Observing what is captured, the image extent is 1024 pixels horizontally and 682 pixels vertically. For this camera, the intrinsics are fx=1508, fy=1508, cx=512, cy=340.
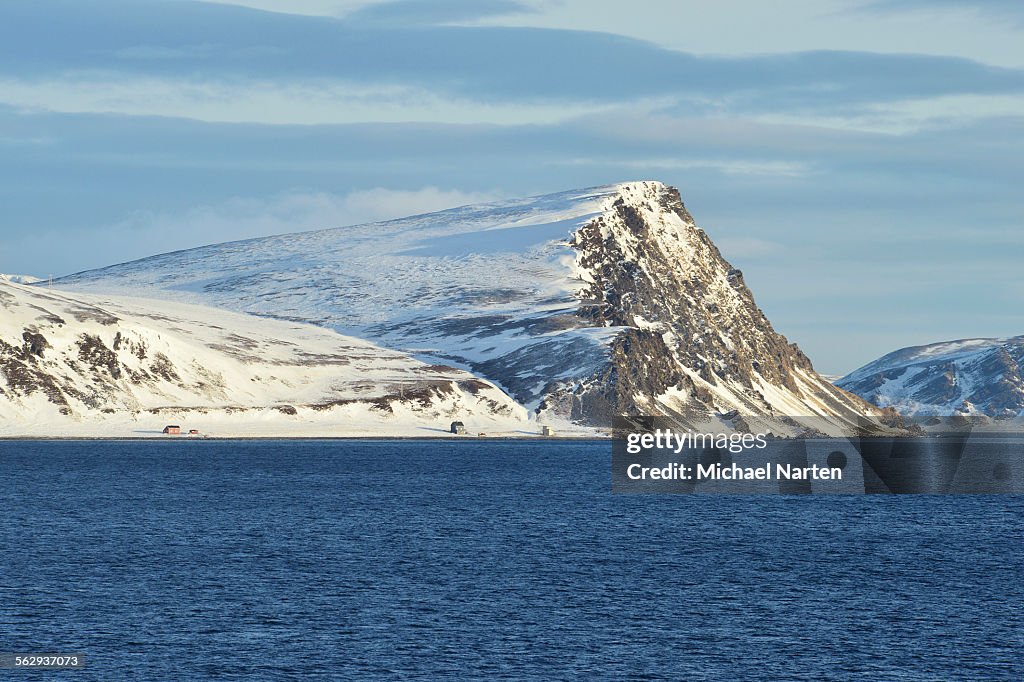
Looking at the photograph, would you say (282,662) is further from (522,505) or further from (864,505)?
(864,505)

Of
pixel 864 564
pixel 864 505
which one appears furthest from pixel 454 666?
pixel 864 505

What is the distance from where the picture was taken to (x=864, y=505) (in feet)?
560

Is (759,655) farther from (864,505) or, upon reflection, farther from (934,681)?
(864,505)

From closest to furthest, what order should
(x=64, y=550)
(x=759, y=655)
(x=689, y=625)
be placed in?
(x=759, y=655) < (x=689, y=625) < (x=64, y=550)

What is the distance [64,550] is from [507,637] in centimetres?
4444

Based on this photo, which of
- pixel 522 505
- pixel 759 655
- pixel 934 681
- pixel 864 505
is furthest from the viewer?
pixel 864 505

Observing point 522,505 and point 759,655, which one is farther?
point 522,505

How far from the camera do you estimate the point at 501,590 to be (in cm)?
9200

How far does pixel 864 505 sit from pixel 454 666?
11030 cm

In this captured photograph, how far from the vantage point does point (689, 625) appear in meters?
80.6

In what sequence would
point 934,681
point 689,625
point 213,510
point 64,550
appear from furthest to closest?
Answer: point 213,510 < point 64,550 < point 689,625 < point 934,681

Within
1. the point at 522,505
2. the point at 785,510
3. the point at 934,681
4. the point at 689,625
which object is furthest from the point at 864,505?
the point at 934,681

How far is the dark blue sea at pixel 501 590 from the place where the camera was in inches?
2776

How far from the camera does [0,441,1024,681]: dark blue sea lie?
70.5 m
